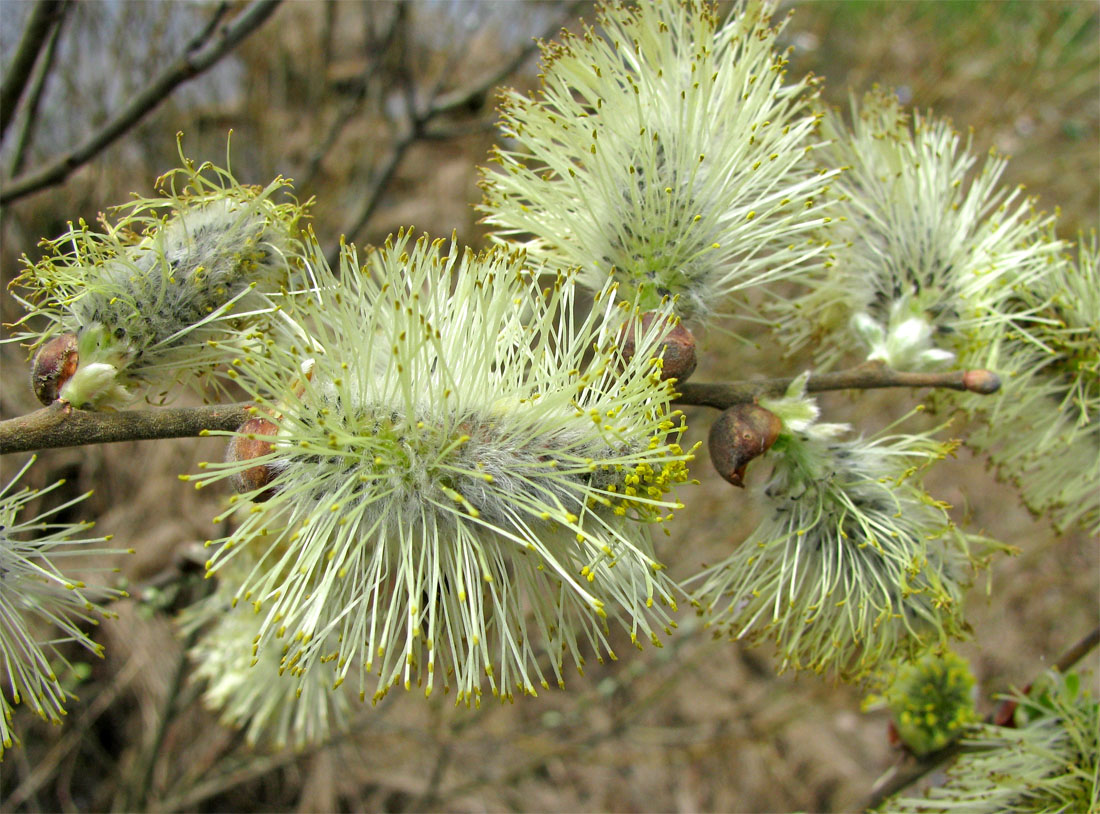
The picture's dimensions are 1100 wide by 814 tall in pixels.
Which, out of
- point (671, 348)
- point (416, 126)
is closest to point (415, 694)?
point (416, 126)

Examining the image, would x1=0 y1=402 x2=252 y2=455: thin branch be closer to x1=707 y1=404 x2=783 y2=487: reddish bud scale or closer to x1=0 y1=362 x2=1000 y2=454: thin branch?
x1=0 y1=362 x2=1000 y2=454: thin branch

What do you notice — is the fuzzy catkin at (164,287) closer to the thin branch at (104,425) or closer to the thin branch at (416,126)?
the thin branch at (104,425)

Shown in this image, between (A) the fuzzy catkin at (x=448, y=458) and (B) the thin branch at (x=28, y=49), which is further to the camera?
(B) the thin branch at (x=28, y=49)

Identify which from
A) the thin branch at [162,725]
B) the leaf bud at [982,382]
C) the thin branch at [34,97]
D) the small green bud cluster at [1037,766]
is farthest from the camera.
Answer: the thin branch at [162,725]

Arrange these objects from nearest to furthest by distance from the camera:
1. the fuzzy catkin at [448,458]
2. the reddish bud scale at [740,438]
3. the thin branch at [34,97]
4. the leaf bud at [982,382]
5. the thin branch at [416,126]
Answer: the fuzzy catkin at [448,458], the reddish bud scale at [740,438], the leaf bud at [982,382], the thin branch at [34,97], the thin branch at [416,126]

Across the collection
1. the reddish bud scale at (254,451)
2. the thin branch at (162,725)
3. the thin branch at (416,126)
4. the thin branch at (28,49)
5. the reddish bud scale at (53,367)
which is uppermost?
the thin branch at (416,126)

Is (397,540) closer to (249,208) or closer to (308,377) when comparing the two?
(308,377)

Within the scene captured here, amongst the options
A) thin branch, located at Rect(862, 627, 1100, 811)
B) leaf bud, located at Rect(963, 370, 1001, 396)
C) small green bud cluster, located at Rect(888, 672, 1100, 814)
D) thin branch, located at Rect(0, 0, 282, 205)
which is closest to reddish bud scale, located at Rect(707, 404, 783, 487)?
leaf bud, located at Rect(963, 370, 1001, 396)

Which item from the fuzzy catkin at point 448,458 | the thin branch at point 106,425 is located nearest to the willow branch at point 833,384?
the fuzzy catkin at point 448,458
